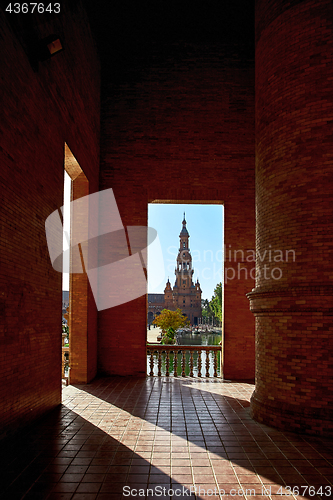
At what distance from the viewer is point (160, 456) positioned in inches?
194

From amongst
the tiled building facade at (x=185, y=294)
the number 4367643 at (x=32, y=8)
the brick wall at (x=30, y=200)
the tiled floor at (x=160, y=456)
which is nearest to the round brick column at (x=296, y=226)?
the tiled floor at (x=160, y=456)

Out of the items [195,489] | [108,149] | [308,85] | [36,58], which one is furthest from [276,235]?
[108,149]

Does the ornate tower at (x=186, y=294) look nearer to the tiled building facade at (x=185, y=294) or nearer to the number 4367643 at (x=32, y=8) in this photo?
the tiled building facade at (x=185, y=294)

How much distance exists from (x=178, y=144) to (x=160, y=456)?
8.23 m

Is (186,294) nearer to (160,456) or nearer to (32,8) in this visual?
(32,8)

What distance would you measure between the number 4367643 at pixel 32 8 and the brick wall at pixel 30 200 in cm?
10

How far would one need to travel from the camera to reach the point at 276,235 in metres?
6.60

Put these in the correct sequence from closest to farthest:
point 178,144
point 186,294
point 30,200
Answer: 1. point 30,200
2. point 178,144
3. point 186,294

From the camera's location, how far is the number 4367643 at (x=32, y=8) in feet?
17.9

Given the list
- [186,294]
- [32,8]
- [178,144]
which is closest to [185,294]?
[186,294]

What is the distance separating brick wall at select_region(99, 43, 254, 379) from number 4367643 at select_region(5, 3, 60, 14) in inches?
159

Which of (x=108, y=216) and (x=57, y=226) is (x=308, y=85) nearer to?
(x=57, y=226)

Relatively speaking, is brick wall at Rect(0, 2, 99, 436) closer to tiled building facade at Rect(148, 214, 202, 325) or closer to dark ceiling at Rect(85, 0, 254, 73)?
dark ceiling at Rect(85, 0, 254, 73)

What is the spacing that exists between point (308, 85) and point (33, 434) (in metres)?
6.90
